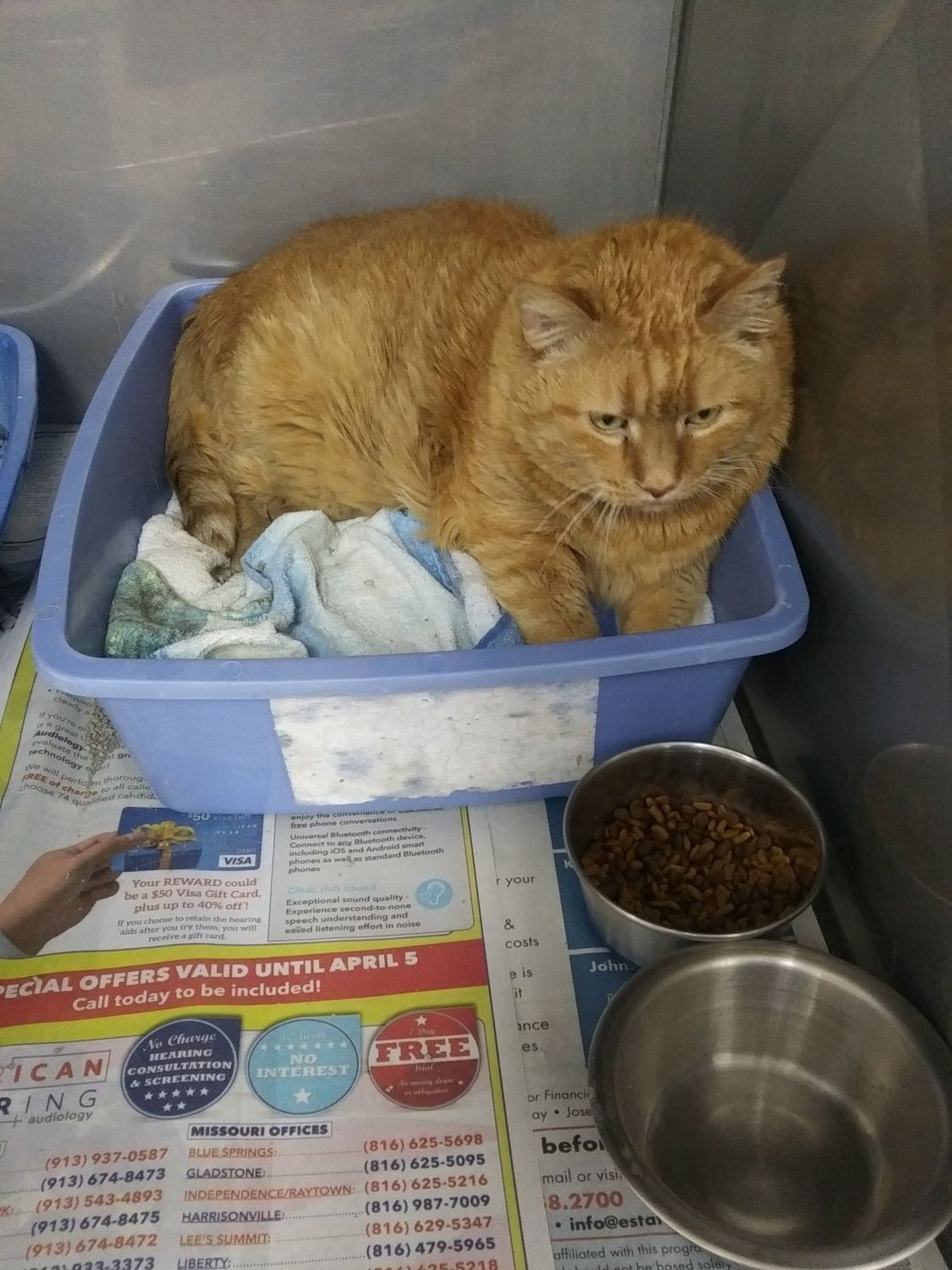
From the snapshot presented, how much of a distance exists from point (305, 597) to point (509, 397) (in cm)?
43

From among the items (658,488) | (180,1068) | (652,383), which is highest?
(652,383)

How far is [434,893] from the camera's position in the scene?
125cm

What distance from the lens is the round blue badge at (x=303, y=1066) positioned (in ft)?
3.50

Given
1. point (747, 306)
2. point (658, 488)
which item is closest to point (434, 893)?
point (658, 488)

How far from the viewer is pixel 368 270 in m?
1.46

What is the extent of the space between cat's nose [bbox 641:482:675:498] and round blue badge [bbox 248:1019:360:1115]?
28.2 inches

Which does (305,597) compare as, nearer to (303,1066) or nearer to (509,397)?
(509,397)

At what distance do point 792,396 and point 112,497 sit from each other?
3.14 feet

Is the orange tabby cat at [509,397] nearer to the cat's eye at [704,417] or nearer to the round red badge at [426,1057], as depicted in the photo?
the cat's eye at [704,417]

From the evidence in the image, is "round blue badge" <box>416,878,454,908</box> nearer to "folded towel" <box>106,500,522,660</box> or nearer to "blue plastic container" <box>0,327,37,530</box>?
"folded towel" <box>106,500,522,660</box>

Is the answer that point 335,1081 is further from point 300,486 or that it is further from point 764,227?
point 764,227

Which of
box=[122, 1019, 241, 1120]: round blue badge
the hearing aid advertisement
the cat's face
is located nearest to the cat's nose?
the cat's face

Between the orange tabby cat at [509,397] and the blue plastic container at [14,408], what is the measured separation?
24 cm

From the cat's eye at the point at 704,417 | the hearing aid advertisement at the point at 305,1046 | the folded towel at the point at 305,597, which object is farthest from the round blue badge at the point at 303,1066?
the cat's eye at the point at 704,417
